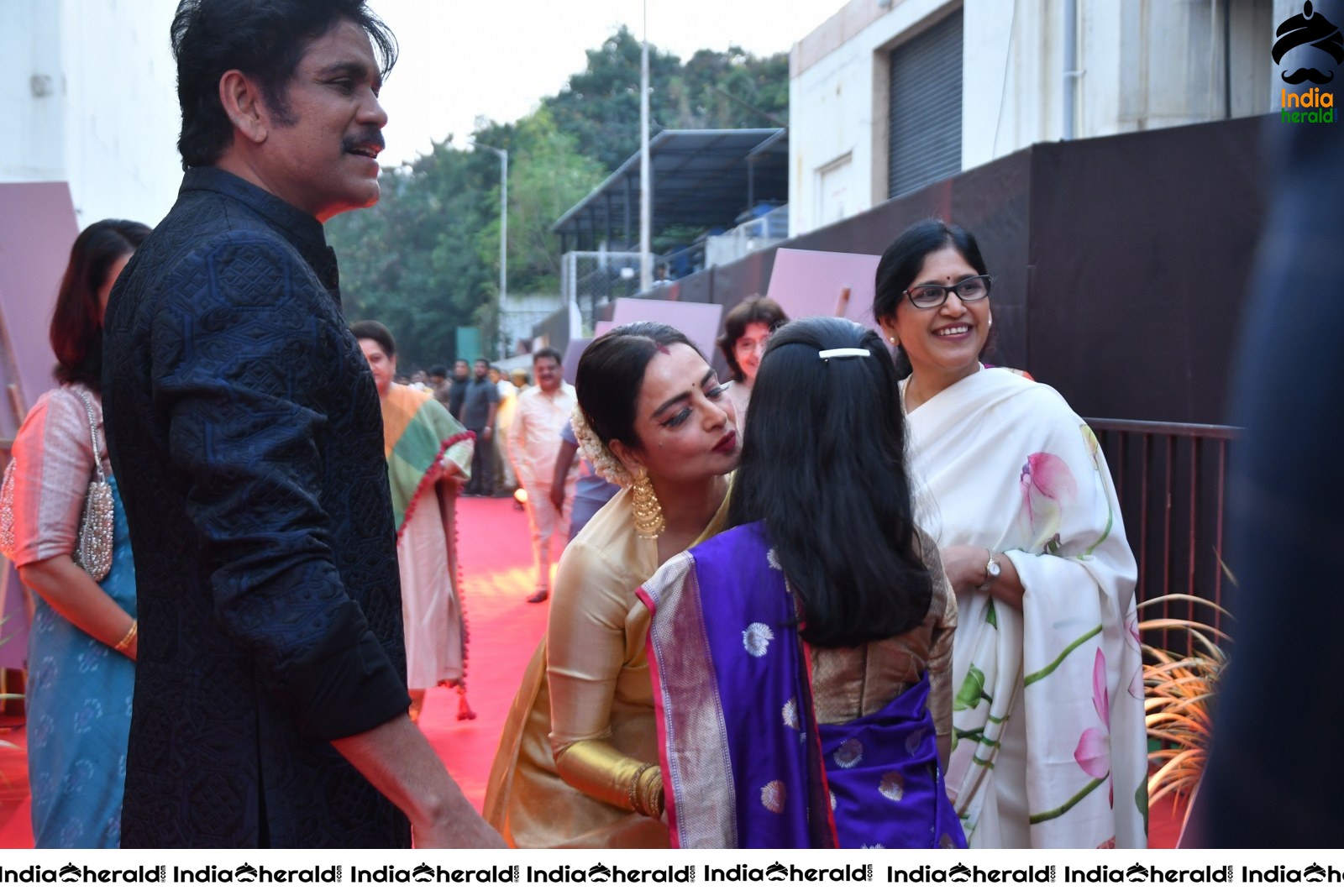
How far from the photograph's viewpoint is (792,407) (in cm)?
180

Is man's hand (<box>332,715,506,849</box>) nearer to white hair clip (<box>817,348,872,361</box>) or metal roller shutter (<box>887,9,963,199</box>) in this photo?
white hair clip (<box>817,348,872,361</box>)

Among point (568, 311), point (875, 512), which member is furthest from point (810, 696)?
point (568, 311)

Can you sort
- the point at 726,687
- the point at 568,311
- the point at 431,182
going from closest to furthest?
the point at 726,687 → the point at 568,311 → the point at 431,182

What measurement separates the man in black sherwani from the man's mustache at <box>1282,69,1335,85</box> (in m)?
0.97

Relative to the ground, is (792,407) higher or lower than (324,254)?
lower

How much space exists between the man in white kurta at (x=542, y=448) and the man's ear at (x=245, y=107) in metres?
6.49

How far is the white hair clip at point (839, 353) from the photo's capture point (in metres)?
1.80

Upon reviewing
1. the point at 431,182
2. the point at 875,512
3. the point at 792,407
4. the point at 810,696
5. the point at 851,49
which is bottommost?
the point at 810,696

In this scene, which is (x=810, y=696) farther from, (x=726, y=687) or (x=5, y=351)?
(x=5, y=351)

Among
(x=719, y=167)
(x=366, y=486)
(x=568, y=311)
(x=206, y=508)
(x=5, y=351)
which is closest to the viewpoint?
(x=206, y=508)

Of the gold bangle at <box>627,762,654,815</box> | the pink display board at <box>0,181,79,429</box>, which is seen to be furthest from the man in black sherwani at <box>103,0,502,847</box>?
the pink display board at <box>0,181,79,429</box>

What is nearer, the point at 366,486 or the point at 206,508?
the point at 206,508

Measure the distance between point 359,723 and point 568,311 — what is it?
67.8ft

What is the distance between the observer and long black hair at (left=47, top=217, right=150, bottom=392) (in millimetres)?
2396
